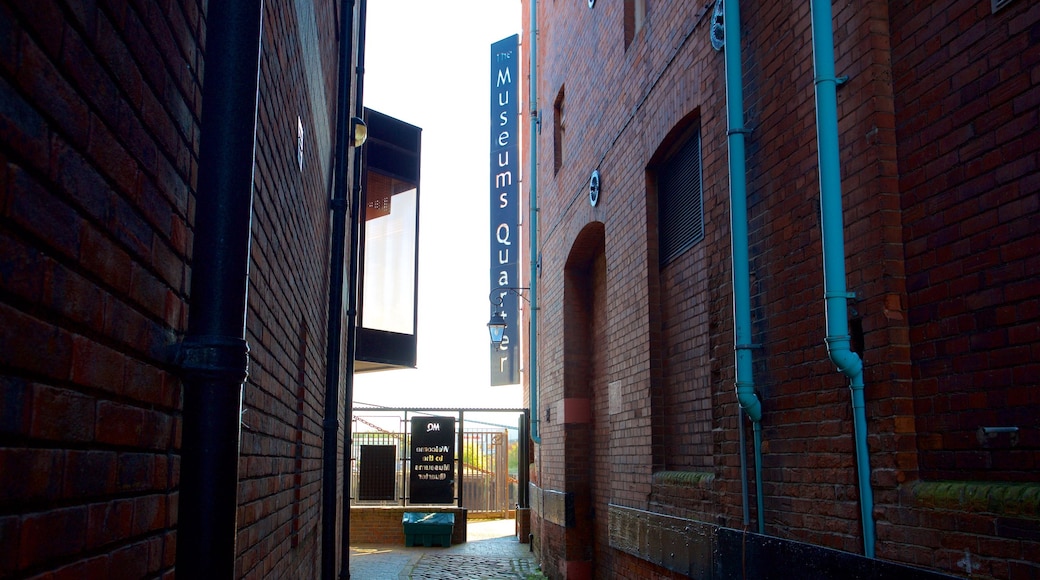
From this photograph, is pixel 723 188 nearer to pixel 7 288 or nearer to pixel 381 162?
pixel 7 288

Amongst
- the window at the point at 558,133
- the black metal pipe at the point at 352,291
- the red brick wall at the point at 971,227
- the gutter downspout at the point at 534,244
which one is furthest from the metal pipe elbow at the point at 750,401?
the gutter downspout at the point at 534,244

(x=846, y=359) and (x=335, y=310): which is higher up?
(x=335, y=310)

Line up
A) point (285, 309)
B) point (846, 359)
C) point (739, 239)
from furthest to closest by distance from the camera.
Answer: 1. point (739, 239)
2. point (285, 309)
3. point (846, 359)

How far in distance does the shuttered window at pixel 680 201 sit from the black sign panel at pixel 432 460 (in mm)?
11062

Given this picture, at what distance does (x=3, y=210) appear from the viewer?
1.21 m

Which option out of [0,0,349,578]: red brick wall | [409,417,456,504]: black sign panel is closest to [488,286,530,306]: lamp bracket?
[409,417,456,504]: black sign panel

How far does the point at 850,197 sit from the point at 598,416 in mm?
7013

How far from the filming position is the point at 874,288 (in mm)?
4043

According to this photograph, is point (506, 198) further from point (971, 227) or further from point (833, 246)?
point (971, 227)

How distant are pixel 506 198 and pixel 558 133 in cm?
1046

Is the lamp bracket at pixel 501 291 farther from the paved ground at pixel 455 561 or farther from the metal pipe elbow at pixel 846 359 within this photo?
the metal pipe elbow at pixel 846 359

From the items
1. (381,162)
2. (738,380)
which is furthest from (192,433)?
(381,162)

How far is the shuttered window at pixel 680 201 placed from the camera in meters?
7.18

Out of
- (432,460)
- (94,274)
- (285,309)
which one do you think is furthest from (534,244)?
(94,274)
